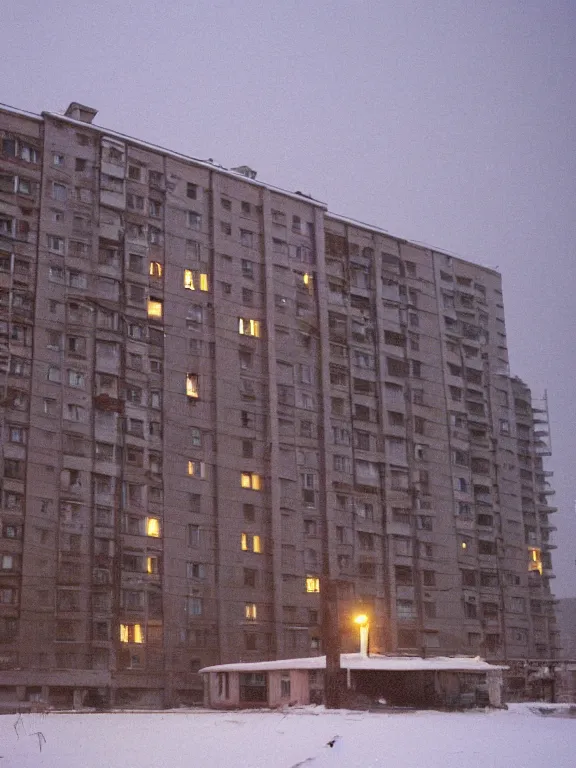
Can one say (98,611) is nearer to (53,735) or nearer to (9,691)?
(9,691)

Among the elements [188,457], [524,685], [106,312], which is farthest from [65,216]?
[524,685]

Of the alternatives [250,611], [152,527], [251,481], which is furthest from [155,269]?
[250,611]

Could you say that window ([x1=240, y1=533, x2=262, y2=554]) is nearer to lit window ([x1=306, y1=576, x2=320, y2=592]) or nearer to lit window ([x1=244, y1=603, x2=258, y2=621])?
lit window ([x1=244, y1=603, x2=258, y2=621])

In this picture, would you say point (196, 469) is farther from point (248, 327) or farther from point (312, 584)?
point (248, 327)

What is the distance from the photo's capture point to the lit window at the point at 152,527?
9456cm

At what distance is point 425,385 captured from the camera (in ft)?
385

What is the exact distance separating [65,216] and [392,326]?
Result: 3570 cm

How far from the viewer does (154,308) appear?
101 meters

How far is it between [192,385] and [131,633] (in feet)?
72.3

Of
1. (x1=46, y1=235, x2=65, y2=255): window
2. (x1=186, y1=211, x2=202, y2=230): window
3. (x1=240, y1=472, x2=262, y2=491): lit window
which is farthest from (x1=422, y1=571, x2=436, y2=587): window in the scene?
(x1=46, y1=235, x2=65, y2=255): window

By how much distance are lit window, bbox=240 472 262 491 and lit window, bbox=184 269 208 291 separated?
17.0 m

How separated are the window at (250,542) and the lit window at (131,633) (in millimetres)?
11965

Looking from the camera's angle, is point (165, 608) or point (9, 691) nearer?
point (9, 691)

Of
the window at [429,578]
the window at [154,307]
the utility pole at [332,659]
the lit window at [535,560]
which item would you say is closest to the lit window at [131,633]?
the window at [154,307]
